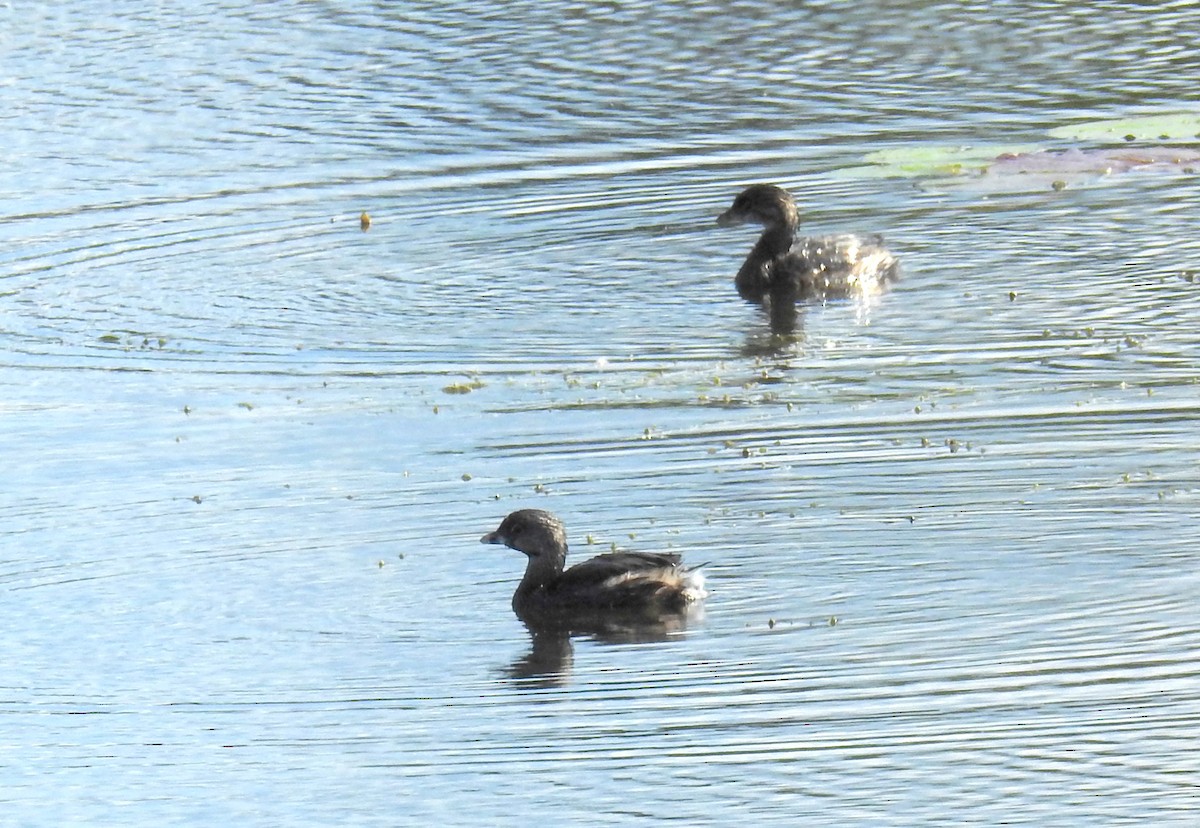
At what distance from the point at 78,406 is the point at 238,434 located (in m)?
1.35

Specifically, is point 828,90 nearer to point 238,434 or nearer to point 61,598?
point 238,434

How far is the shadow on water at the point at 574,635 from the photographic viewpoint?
36.0 ft

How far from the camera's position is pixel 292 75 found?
2564 cm

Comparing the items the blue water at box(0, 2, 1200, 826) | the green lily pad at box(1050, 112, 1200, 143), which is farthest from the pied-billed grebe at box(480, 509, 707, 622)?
the green lily pad at box(1050, 112, 1200, 143)

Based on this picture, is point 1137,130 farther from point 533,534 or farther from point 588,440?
point 533,534

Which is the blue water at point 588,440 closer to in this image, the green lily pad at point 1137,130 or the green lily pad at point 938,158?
the green lily pad at point 938,158

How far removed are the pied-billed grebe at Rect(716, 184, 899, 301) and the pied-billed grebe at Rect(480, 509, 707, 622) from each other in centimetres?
641

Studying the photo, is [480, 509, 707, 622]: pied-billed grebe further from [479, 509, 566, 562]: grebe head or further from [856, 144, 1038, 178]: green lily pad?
[856, 144, 1038, 178]: green lily pad

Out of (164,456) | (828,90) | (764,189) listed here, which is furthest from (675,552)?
(828,90)

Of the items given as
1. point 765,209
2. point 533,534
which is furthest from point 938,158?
point 533,534

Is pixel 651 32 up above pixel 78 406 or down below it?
above

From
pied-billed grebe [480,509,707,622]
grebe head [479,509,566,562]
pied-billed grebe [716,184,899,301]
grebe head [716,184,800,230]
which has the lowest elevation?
pied-billed grebe [480,509,707,622]

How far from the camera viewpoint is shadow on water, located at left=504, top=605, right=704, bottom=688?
1096cm

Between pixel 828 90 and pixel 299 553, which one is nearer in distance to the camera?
pixel 299 553
